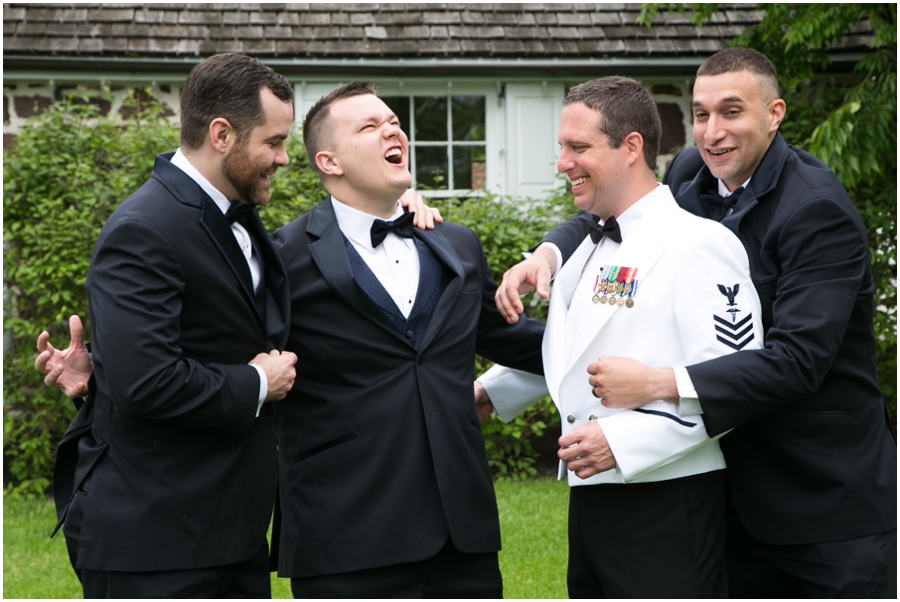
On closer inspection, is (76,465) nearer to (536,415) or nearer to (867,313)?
(867,313)

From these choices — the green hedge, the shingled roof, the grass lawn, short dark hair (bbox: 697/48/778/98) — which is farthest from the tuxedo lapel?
the shingled roof

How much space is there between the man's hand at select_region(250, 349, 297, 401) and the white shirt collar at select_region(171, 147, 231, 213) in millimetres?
504

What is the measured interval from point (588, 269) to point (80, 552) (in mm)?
1795

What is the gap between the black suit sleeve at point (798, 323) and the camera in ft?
8.23

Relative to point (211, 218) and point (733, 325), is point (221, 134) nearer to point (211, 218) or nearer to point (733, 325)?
point (211, 218)

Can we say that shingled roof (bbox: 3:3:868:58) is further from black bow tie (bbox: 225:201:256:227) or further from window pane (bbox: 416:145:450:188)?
black bow tie (bbox: 225:201:256:227)

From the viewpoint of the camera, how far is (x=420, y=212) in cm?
322

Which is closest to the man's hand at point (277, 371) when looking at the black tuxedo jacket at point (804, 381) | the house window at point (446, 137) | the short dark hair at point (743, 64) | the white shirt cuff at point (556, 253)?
the white shirt cuff at point (556, 253)

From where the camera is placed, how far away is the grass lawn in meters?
4.74

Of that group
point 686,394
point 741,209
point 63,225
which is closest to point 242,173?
point 686,394

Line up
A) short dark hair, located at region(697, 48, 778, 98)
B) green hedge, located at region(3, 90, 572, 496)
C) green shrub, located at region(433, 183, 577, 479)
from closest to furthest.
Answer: short dark hair, located at region(697, 48, 778, 98), green hedge, located at region(3, 90, 572, 496), green shrub, located at region(433, 183, 577, 479)

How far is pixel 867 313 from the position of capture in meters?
2.87

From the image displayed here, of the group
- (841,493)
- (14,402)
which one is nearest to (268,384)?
(841,493)

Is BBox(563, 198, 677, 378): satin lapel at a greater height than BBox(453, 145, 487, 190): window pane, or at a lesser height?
lesser
